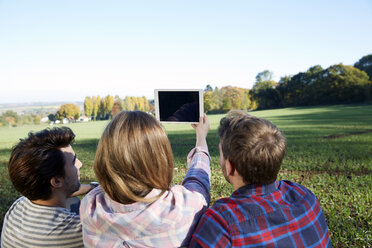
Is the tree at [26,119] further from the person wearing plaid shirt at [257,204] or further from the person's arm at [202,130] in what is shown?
the person wearing plaid shirt at [257,204]

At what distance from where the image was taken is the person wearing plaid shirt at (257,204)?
1249mm

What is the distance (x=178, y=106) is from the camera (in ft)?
6.99

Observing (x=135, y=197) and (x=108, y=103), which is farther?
(x=108, y=103)

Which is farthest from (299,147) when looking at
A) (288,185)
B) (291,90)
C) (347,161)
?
(291,90)

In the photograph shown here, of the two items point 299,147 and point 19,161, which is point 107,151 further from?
point 299,147

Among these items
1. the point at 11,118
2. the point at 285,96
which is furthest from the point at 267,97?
the point at 11,118

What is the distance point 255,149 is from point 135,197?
25.5 inches

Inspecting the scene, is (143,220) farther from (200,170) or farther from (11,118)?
(11,118)

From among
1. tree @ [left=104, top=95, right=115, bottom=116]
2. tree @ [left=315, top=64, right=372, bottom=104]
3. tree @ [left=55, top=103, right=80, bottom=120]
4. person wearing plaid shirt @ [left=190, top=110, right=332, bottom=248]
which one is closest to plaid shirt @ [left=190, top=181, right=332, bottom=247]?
person wearing plaid shirt @ [left=190, top=110, right=332, bottom=248]

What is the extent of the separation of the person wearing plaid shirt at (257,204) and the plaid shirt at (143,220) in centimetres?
8

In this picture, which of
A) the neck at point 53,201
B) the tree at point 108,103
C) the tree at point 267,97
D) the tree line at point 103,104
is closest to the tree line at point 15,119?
the tree line at point 103,104

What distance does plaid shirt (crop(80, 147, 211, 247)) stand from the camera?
124cm

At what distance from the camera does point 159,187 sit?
4.41 feet

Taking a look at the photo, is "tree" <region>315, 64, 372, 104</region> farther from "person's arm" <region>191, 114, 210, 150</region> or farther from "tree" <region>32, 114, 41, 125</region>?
"tree" <region>32, 114, 41, 125</region>
